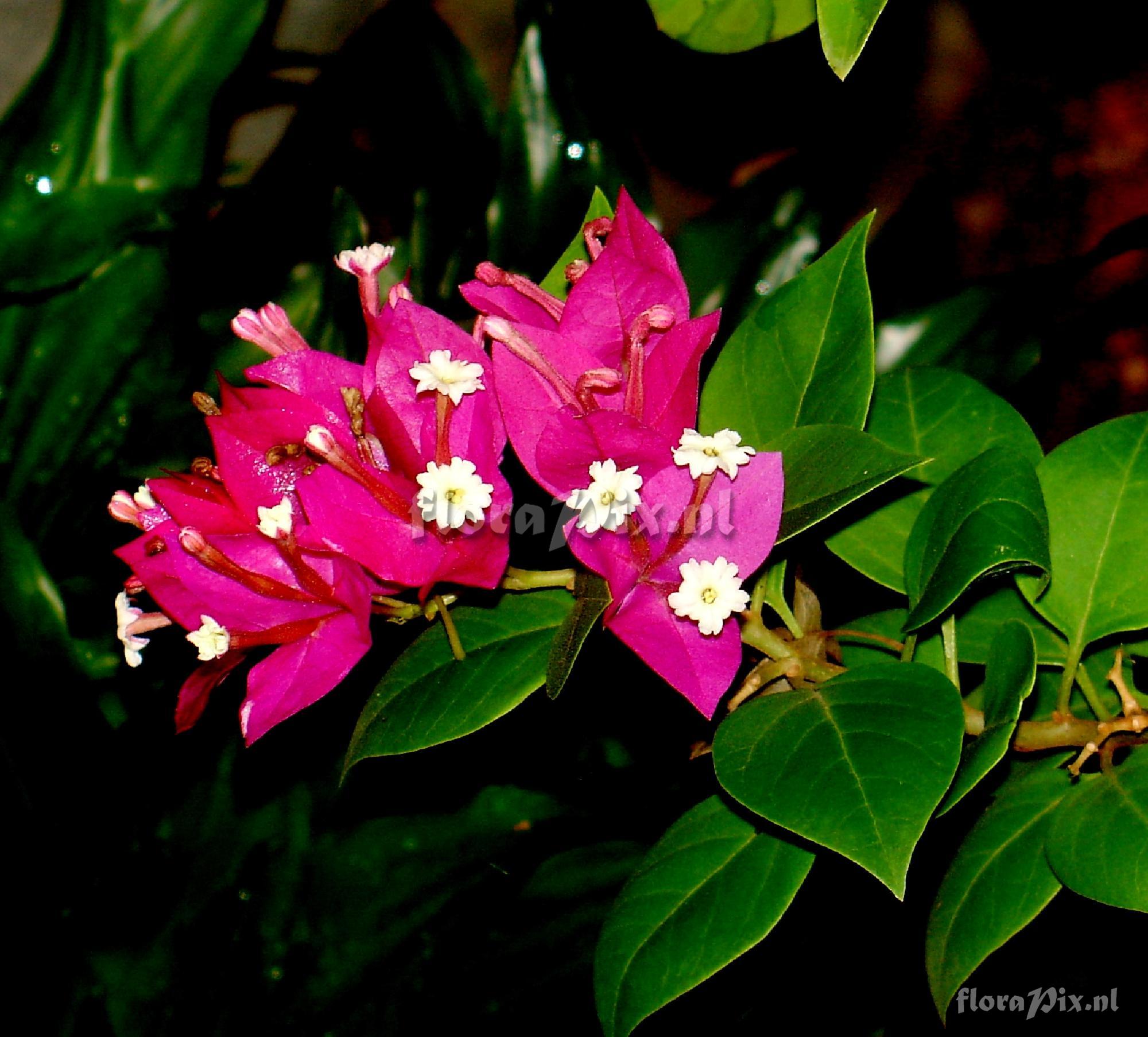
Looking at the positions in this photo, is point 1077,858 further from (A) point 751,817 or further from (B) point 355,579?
(B) point 355,579

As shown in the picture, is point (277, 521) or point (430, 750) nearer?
point (277, 521)

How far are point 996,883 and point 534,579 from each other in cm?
28

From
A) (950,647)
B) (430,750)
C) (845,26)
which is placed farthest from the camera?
(430,750)

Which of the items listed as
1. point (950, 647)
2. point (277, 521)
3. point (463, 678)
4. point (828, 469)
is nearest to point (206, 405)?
point (277, 521)

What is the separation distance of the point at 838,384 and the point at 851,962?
0.52 meters

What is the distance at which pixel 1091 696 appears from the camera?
573 millimetres

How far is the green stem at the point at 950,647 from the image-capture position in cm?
56

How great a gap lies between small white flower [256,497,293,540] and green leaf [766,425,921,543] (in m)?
0.22

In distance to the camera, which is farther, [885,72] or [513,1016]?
[885,72]

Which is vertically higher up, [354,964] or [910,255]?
[910,255]

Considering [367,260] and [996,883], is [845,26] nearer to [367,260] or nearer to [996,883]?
[367,260]

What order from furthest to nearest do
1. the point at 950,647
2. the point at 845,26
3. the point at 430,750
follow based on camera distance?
1. the point at 430,750
2. the point at 950,647
3. the point at 845,26

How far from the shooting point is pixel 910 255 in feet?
3.15

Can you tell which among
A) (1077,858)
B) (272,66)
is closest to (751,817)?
(1077,858)
